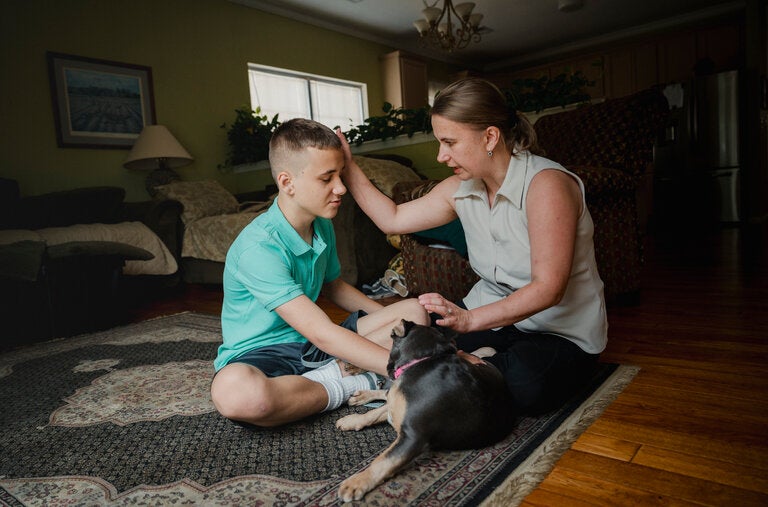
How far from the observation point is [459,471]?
0.98 m

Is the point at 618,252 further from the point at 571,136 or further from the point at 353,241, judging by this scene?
the point at 353,241

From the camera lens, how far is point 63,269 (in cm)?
243

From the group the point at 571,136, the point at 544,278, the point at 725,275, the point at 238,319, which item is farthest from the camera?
the point at 725,275

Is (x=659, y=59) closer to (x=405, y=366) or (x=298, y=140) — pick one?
(x=298, y=140)

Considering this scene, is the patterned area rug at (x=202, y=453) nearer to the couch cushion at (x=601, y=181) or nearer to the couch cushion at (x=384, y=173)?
the couch cushion at (x=601, y=181)

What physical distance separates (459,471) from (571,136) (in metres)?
2.01

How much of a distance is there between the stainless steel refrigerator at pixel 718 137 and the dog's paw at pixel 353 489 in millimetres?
6481

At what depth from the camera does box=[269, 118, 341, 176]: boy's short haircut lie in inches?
49.5

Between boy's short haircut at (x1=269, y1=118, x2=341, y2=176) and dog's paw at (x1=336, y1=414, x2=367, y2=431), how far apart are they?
637 mm

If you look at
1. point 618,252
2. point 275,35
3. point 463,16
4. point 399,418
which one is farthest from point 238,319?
point 275,35

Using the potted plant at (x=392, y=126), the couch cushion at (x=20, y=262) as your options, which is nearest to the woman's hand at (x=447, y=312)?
the couch cushion at (x=20, y=262)

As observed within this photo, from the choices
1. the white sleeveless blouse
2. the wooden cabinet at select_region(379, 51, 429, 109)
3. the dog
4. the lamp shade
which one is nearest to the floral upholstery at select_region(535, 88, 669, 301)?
the white sleeveless blouse

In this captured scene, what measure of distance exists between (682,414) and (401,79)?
645 cm

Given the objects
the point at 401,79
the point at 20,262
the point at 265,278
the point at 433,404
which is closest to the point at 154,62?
the point at 20,262
